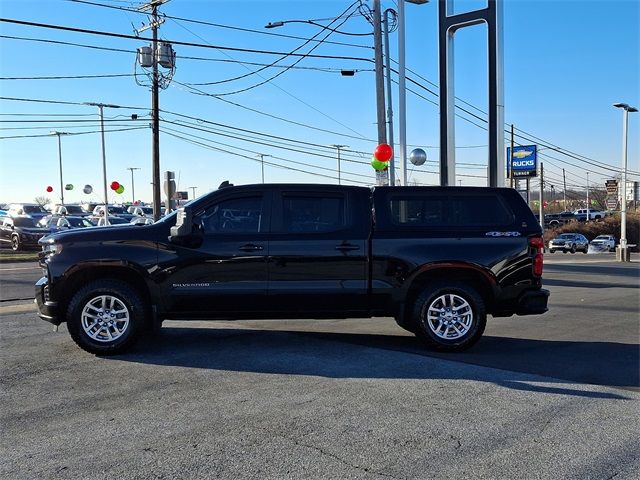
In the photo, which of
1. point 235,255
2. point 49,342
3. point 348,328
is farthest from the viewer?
point 348,328

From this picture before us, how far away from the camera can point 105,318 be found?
6543mm

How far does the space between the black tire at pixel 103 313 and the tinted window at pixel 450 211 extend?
313cm

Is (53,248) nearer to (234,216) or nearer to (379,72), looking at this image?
(234,216)

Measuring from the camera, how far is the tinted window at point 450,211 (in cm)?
700

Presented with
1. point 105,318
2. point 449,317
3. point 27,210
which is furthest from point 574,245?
point 105,318

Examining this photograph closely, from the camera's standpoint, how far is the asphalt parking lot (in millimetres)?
3789

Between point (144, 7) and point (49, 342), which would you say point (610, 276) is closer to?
point (49, 342)

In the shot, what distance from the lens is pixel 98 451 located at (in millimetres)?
3965

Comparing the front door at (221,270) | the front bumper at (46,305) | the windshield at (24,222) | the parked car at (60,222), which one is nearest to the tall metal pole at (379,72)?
the front door at (221,270)

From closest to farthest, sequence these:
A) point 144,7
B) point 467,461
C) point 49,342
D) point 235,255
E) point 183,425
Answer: point 467,461 → point 183,425 → point 235,255 → point 49,342 → point 144,7

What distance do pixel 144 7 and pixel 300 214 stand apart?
67.5 feet

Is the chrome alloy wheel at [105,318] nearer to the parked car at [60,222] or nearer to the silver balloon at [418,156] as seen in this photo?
the silver balloon at [418,156]

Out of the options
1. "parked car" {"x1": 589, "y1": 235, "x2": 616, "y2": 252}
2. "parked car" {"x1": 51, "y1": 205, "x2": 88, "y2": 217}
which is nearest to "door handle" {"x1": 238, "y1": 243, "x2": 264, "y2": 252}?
"parked car" {"x1": 51, "y1": 205, "x2": 88, "y2": 217}

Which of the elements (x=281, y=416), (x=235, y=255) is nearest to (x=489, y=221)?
(x=235, y=255)
